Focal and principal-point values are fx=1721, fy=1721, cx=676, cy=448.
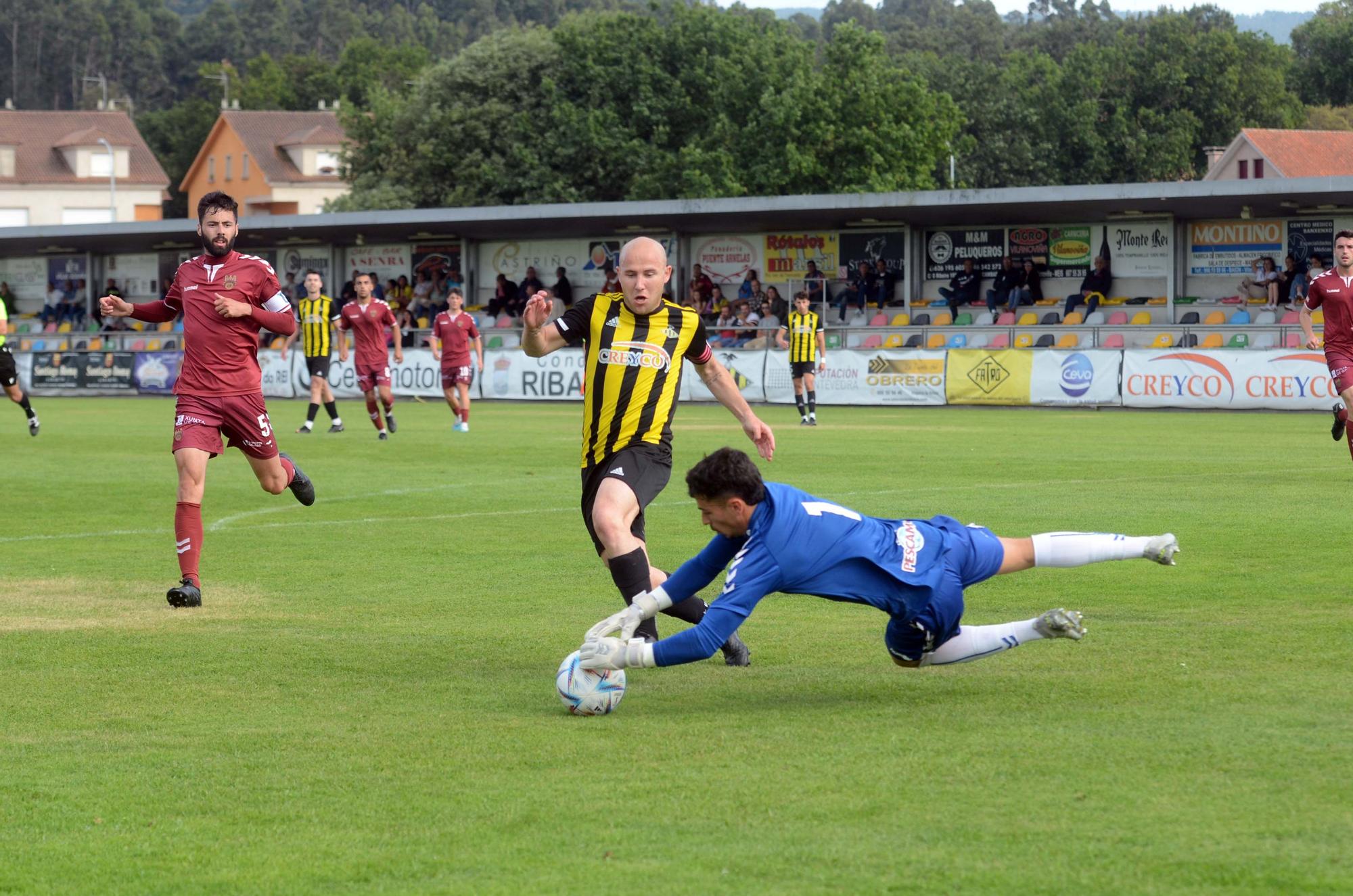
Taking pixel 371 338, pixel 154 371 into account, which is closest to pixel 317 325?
pixel 371 338

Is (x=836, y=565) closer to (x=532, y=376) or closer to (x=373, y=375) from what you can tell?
(x=373, y=375)

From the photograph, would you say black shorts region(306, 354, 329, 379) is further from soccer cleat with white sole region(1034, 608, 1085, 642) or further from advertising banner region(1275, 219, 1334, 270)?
soccer cleat with white sole region(1034, 608, 1085, 642)

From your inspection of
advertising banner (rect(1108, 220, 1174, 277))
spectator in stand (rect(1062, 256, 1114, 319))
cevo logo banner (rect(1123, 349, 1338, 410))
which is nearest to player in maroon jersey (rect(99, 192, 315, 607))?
cevo logo banner (rect(1123, 349, 1338, 410))

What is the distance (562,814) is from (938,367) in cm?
2816

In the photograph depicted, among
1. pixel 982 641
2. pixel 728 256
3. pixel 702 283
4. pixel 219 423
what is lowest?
pixel 982 641

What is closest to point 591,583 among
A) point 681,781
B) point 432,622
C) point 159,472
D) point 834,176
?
point 432,622

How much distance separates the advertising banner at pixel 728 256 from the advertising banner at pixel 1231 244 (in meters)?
10.3

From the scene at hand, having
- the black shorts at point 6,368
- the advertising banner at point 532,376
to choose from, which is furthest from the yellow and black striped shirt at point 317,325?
the advertising banner at point 532,376

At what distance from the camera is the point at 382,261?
157ft

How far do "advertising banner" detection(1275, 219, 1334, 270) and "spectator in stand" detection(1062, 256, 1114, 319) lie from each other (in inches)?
136

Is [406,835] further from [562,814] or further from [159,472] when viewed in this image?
A: [159,472]

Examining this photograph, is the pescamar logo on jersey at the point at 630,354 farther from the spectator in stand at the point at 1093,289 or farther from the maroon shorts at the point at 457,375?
the spectator in stand at the point at 1093,289

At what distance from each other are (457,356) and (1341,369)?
48.9 feet

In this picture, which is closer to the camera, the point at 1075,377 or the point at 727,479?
the point at 727,479
